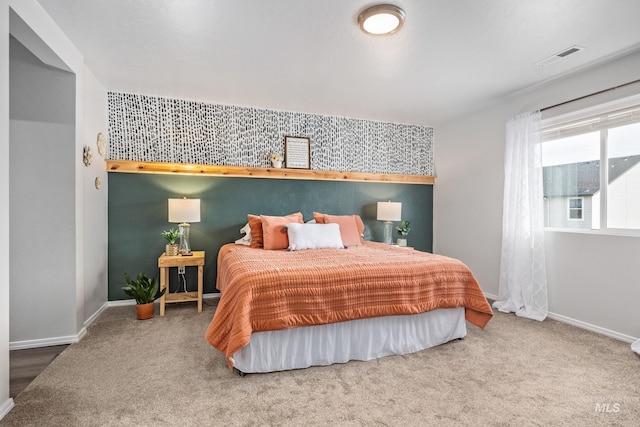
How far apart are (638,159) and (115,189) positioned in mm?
5228

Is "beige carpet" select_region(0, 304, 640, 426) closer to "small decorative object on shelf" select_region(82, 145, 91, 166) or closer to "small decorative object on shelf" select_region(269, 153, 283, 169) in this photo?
"small decorative object on shelf" select_region(82, 145, 91, 166)

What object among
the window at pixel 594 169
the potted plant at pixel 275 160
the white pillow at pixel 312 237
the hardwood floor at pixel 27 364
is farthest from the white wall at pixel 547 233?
the hardwood floor at pixel 27 364

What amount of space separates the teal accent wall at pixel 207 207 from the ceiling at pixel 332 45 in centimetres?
109

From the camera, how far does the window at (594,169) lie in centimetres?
281

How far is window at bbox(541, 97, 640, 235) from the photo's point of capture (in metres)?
2.81

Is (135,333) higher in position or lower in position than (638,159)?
lower

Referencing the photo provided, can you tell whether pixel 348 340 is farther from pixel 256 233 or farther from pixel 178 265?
pixel 178 265

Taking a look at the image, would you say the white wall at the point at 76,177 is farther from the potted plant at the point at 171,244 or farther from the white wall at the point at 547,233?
the white wall at the point at 547,233

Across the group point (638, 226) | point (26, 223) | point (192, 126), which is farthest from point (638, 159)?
point (26, 223)

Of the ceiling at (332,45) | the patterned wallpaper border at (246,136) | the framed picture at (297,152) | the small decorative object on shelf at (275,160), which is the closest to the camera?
the ceiling at (332,45)

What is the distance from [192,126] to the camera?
13.1 ft

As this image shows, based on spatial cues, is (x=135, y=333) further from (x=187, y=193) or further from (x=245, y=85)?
(x=245, y=85)

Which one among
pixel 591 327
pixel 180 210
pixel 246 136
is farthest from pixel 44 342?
pixel 591 327

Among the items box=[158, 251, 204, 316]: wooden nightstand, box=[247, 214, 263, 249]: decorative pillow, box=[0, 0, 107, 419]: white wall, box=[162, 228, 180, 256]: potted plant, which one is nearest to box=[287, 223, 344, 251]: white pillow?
box=[247, 214, 263, 249]: decorative pillow
